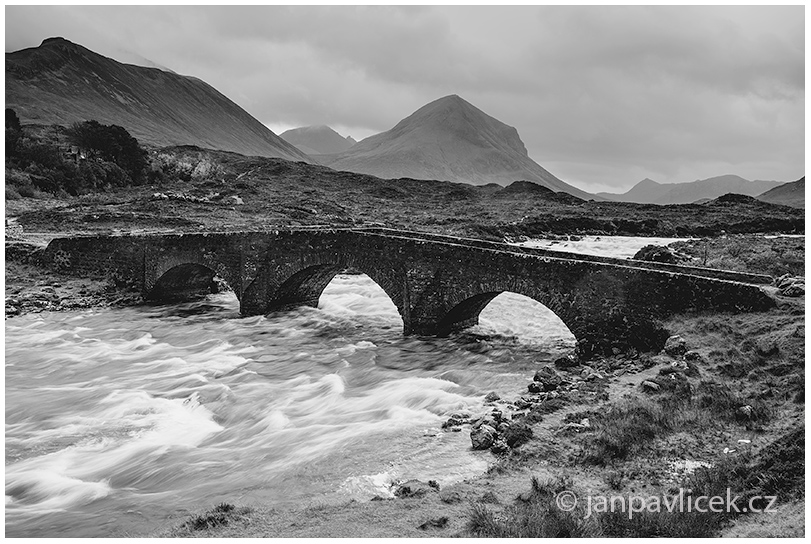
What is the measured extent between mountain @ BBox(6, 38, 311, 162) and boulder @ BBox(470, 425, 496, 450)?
110m

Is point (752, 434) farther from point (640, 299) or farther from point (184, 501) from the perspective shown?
point (184, 501)

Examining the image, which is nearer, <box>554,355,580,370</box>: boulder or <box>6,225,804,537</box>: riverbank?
<box>6,225,804,537</box>: riverbank

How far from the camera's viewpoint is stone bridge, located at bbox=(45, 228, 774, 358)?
49.6 ft

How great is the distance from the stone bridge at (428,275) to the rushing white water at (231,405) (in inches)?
54.5

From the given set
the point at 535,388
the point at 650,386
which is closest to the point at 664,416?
→ the point at 650,386

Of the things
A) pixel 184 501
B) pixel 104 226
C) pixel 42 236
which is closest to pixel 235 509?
pixel 184 501

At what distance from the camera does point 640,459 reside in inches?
368

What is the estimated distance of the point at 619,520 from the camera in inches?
292

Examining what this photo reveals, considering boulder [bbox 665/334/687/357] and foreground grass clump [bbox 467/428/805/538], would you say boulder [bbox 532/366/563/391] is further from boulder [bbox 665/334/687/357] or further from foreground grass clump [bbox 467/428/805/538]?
foreground grass clump [bbox 467/428/805/538]

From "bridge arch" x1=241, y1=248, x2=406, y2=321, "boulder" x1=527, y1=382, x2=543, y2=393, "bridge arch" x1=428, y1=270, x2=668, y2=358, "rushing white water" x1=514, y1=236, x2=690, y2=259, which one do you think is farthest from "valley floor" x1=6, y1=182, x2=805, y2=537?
"rushing white water" x1=514, y1=236, x2=690, y2=259

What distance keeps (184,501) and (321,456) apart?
2673 millimetres

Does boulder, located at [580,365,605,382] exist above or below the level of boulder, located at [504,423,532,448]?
above

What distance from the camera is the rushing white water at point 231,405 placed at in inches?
401

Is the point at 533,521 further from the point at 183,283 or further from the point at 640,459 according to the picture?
the point at 183,283
